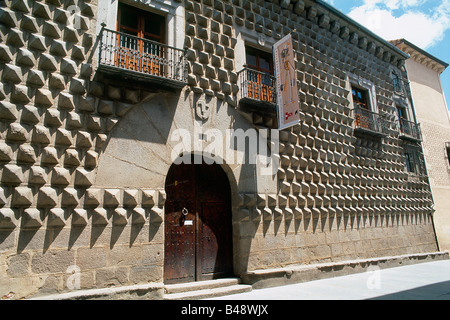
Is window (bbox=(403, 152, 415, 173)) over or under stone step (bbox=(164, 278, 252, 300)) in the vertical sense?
over

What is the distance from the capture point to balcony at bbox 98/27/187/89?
5145 mm

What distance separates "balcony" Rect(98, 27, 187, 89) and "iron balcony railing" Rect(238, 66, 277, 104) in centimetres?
160

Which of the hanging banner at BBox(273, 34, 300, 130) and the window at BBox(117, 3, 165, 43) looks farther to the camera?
the hanging banner at BBox(273, 34, 300, 130)

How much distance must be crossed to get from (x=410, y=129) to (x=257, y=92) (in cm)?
841

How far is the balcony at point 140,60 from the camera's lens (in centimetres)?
514

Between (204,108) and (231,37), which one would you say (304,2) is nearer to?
(231,37)

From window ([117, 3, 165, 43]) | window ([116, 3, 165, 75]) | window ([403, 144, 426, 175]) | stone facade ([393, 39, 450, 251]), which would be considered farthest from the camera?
stone facade ([393, 39, 450, 251])

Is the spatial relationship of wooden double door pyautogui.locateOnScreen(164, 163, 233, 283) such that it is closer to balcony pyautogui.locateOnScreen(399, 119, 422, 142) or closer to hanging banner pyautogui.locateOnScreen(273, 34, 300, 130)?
hanging banner pyautogui.locateOnScreen(273, 34, 300, 130)

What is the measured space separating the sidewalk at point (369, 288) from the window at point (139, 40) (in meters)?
4.75

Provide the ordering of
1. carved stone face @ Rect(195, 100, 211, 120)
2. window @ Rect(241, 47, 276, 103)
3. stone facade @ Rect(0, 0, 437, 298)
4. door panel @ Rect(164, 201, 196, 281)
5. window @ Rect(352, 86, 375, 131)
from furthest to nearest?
window @ Rect(352, 86, 375, 131)
window @ Rect(241, 47, 276, 103)
carved stone face @ Rect(195, 100, 211, 120)
door panel @ Rect(164, 201, 196, 281)
stone facade @ Rect(0, 0, 437, 298)

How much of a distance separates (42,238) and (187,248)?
2.62m

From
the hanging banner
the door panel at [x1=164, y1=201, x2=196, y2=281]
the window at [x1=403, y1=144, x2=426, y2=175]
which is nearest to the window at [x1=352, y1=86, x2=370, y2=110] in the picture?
the window at [x1=403, y1=144, x2=426, y2=175]
